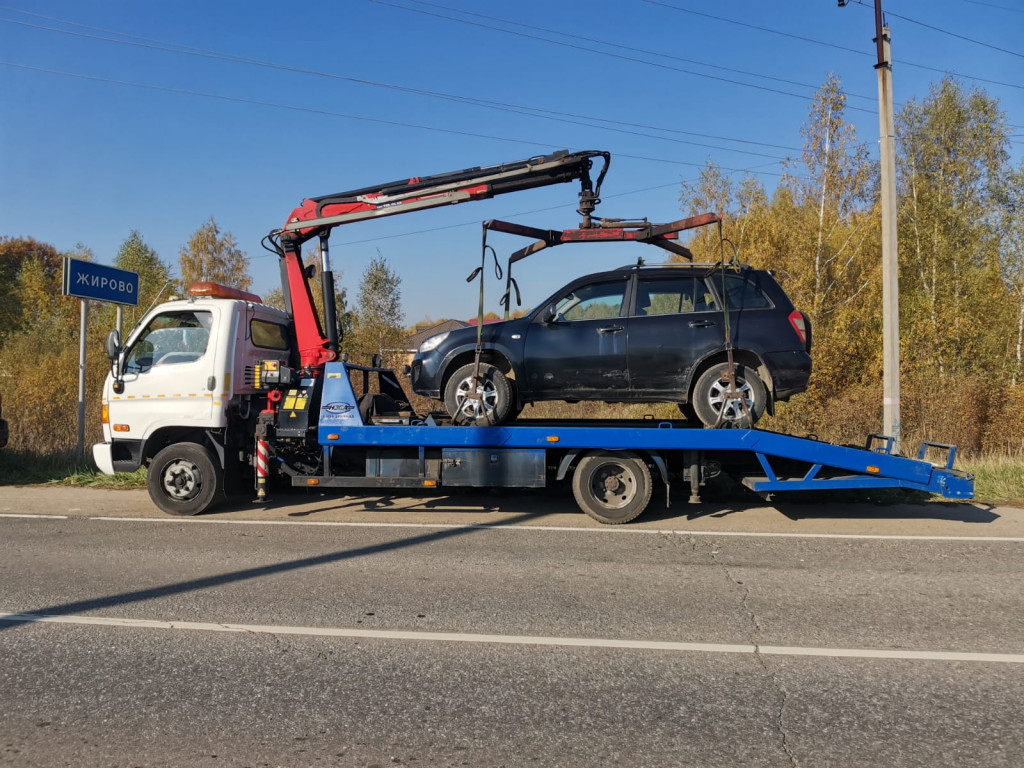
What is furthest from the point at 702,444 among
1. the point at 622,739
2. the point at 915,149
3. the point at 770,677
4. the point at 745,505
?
the point at 915,149

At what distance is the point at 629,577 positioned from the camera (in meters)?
5.77

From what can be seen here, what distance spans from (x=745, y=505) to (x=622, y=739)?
21.1ft

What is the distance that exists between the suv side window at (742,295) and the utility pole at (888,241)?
440 centimetres

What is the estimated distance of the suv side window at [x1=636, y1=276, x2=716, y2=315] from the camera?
7.95 meters

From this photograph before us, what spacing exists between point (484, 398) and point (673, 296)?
96.3 inches

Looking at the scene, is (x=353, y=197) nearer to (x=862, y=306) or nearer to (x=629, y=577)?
(x=629, y=577)

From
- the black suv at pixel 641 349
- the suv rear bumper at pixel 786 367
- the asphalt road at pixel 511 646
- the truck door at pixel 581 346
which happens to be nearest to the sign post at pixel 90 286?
the asphalt road at pixel 511 646

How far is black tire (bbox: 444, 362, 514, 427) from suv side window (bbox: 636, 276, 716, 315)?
1.77 meters

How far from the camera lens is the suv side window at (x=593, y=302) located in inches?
320

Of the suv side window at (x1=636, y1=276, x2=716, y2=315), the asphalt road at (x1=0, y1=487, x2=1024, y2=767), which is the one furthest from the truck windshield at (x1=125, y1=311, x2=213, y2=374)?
the suv side window at (x1=636, y1=276, x2=716, y2=315)

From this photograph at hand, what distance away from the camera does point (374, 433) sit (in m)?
7.95

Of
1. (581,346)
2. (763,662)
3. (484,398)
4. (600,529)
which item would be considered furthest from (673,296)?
(763,662)

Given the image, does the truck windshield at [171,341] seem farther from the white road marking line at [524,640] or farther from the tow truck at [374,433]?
the white road marking line at [524,640]

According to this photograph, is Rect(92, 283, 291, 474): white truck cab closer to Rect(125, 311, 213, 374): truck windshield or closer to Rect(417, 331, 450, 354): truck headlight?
Rect(125, 311, 213, 374): truck windshield
